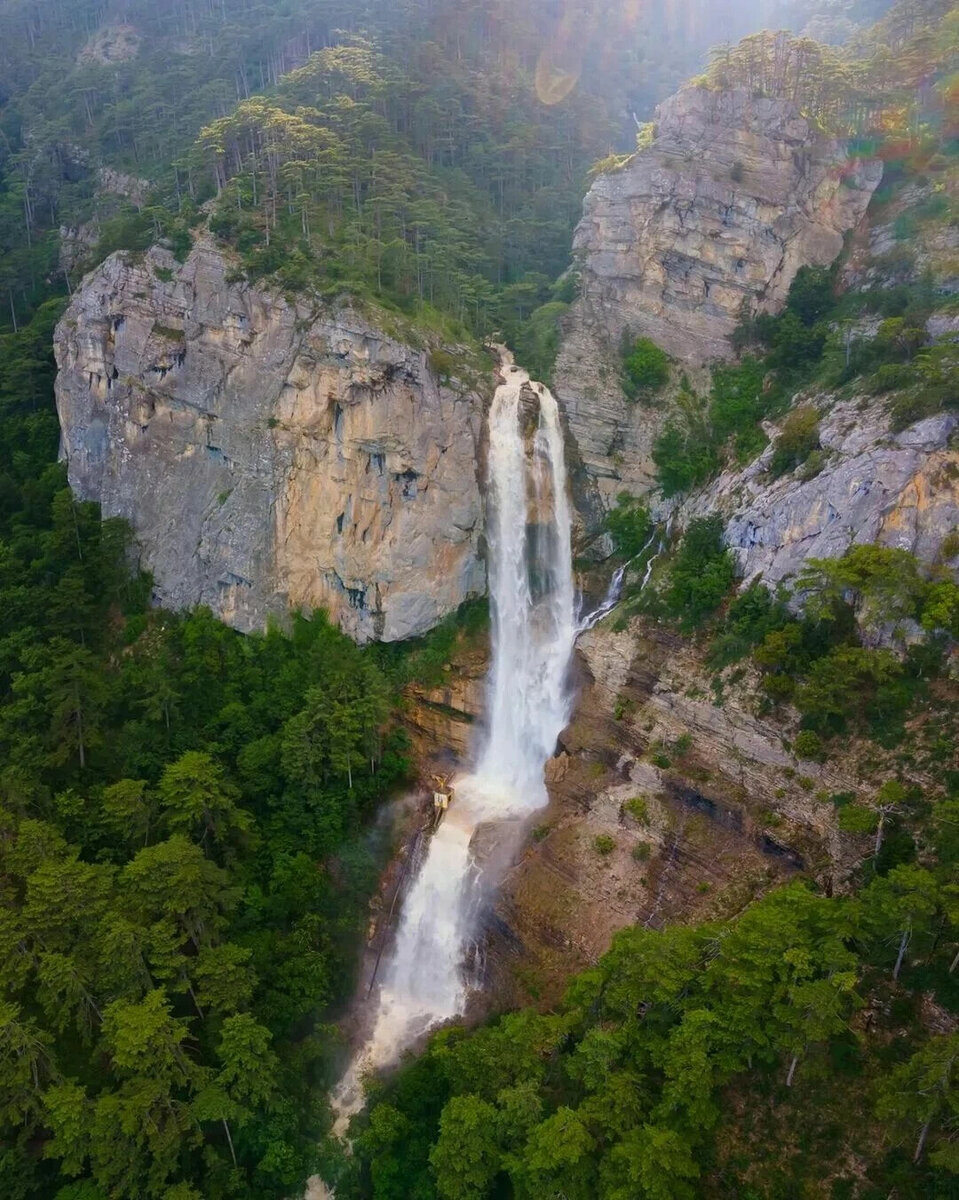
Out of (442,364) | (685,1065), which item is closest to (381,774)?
(685,1065)

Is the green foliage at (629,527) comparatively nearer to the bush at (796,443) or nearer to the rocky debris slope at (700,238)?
the rocky debris slope at (700,238)

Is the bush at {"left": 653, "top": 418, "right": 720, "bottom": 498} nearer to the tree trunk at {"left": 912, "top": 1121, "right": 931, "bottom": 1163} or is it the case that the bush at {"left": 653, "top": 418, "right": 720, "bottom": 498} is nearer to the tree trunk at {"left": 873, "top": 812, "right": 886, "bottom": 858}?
the tree trunk at {"left": 873, "top": 812, "right": 886, "bottom": 858}

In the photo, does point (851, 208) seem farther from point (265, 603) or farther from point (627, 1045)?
point (627, 1045)

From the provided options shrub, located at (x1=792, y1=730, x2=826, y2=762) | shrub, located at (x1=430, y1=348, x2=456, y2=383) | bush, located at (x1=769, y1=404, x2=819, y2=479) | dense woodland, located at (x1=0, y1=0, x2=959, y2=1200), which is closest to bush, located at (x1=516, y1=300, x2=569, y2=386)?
dense woodland, located at (x1=0, y1=0, x2=959, y2=1200)

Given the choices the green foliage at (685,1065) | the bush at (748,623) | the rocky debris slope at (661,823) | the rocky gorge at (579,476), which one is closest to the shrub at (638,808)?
the rocky debris slope at (661,823)

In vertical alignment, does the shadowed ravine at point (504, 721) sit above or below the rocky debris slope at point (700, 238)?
below

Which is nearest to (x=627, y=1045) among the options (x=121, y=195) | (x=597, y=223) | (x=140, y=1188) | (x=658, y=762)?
(x=658, y=762)
